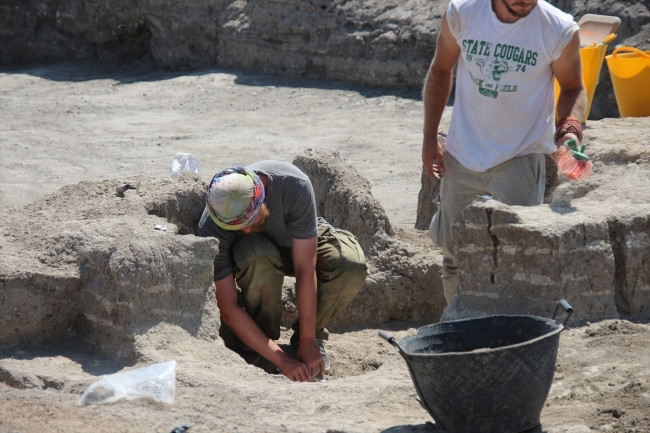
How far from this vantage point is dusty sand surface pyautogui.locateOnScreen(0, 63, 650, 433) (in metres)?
3.80

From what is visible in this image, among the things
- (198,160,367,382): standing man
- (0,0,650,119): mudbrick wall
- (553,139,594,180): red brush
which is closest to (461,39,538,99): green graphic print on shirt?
(553,139,594,180): red brush

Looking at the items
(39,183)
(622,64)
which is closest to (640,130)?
(622,64)

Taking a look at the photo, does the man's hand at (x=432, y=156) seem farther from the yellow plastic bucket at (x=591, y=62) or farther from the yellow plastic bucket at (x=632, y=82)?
the yellow plastic bucket at (x=632, y=82)

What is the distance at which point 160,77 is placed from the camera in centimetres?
1287

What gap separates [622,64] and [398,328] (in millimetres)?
2984

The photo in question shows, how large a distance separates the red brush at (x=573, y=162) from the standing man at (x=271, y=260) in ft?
3.78

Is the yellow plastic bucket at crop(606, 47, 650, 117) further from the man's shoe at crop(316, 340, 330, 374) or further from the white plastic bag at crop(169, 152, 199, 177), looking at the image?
the man's shoe at crop(316, 340, 330, 374)

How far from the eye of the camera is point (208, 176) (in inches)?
346

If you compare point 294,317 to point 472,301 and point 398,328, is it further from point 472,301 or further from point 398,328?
point 472,301

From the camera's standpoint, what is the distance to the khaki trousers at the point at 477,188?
4863 mm

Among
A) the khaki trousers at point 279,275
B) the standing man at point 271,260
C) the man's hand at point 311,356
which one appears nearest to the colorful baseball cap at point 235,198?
the standing man at point 271,260

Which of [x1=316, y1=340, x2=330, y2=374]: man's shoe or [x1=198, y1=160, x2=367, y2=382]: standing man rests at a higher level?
[x1=198, y1=160, x2=367, y2=382]: standing man

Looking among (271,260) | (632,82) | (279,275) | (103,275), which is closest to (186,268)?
(103,275)

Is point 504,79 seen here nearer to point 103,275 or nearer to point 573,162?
point 573,162
